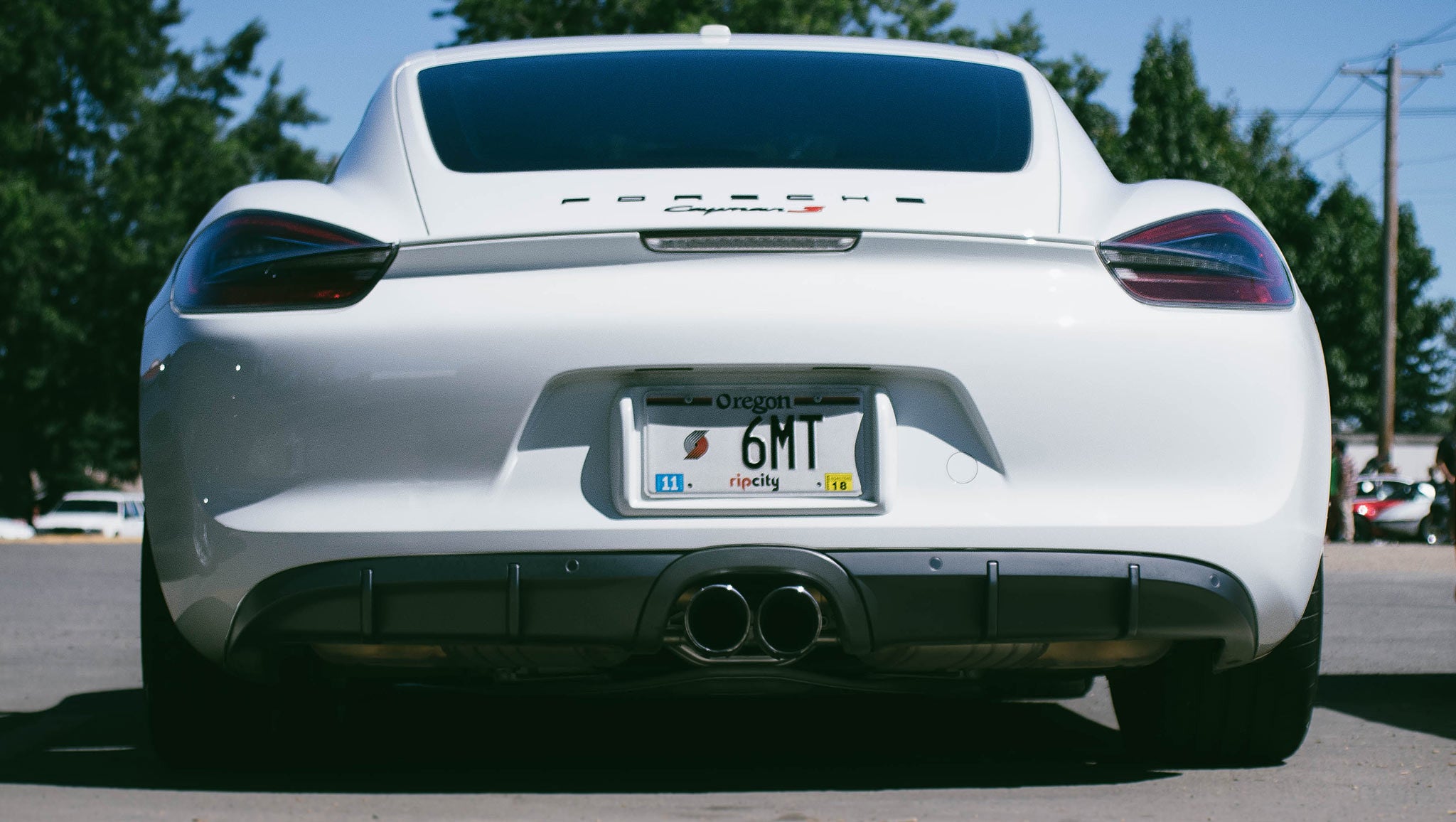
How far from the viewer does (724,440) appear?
320cm

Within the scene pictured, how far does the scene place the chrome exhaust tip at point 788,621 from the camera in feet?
10.4

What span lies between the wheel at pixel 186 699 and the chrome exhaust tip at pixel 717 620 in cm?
112

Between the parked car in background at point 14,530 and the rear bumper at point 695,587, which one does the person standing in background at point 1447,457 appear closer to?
the rear bumper at point 695,587

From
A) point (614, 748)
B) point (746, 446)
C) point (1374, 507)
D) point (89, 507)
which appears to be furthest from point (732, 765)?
point (89, 507)

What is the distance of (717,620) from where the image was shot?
3.21 m

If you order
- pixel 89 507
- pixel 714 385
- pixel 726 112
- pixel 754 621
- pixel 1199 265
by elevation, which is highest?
pixel 726 112

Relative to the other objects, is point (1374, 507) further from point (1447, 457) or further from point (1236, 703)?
point (1236, 703)

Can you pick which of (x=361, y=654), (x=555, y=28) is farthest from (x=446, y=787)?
(x=555, y=28)

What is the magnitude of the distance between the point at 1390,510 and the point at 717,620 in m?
31.0

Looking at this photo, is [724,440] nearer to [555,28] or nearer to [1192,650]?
[1192,650]

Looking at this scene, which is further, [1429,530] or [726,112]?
[1429,530]

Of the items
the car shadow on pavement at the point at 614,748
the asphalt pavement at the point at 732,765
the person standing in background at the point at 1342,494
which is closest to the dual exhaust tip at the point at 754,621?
the asphalt pavement at the point at 732,765

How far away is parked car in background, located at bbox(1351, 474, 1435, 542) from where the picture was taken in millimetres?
31562

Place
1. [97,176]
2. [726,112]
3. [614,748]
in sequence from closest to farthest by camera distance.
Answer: [726,112] → [614,748] → [97,176]
